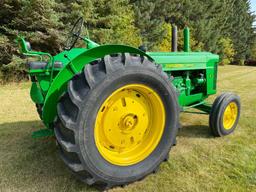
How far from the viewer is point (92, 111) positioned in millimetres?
2031

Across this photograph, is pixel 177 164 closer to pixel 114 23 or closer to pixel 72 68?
pixel 72 68

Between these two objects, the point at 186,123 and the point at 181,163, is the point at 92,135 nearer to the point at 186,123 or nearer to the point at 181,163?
the point at 181,163

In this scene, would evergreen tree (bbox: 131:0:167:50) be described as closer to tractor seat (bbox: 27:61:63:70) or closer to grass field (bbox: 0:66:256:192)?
grass field (bbox: 0:66:256:192)

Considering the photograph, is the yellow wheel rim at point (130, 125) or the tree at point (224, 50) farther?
the tree at point (224, 50)

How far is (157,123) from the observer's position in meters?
2.61

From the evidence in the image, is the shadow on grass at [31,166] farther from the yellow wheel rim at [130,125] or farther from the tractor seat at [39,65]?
the tractor seat at [39,65]

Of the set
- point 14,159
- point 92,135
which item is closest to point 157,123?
point 92,135

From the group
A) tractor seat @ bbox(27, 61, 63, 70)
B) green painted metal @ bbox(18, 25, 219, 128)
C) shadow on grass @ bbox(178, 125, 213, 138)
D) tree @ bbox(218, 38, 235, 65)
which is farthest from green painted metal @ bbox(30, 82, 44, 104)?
tree @ bbox(218, 38, 235, 65)

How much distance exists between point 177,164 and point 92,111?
1.34 metres

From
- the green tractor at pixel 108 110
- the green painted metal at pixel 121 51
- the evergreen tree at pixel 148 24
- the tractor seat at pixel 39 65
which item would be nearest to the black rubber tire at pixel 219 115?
the green painted metal at pixel 121 51

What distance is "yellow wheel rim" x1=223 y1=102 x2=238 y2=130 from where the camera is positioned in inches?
146

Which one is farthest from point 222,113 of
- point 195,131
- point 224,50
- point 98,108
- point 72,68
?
point 224,50

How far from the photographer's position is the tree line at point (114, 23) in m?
9.41

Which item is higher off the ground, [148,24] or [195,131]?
[148,24]
